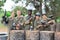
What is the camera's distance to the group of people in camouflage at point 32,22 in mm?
1447

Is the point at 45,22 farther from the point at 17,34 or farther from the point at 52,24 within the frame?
the point at 17,34

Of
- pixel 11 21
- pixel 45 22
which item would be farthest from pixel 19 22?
pixel 45 22

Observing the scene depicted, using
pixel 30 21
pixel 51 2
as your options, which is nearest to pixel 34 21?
pixel 30 21

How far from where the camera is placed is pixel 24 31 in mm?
1399

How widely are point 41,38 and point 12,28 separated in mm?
293

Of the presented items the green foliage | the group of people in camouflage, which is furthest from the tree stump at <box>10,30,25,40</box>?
the green foliage

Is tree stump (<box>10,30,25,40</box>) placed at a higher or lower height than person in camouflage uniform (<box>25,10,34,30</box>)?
lower

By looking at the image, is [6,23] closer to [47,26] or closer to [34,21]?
[34,21]

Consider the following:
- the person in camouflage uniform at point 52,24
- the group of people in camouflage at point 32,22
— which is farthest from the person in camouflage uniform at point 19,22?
the person in camouflage uniform at point 52,24

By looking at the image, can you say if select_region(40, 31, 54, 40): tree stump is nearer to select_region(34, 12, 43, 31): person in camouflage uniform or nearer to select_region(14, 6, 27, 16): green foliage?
select_region(34, 12, 43, 31): person in camouflage uniform

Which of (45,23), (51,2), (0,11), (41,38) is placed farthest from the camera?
(0,11)

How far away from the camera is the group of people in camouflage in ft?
4.75

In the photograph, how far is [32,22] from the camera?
1484 mm

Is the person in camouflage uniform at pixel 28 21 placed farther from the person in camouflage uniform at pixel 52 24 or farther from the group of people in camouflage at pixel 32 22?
the person in camouflage uniform at pixel 52 24
